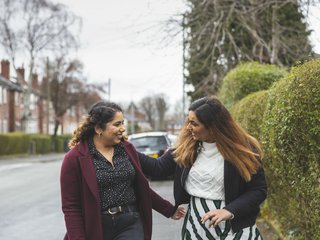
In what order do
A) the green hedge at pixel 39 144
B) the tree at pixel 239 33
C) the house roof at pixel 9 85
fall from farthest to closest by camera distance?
the house roof at pixel 9 85
the green hedge at pixel 39 144
the tree at pixel 239 33

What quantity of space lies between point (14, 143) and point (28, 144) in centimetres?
395

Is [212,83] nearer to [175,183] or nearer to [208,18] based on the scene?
[208,18]

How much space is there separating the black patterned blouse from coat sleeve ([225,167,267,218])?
674 millimetres

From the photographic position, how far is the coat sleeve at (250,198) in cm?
345

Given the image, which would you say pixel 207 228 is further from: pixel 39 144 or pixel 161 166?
pixel 39 144

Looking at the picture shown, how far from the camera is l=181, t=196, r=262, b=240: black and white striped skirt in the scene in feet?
11.5

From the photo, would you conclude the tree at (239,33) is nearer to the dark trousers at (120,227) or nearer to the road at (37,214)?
the road at (37,214)

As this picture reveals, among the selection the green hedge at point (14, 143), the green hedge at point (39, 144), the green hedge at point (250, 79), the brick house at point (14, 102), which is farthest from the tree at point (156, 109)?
the green hedge at point (250, 79)

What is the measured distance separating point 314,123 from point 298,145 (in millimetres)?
415

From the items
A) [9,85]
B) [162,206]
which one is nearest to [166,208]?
[162,206]

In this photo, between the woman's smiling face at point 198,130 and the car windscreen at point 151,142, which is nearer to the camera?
the woman's smiling face at point 198,130

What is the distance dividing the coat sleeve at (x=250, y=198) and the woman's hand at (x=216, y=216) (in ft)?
0.11

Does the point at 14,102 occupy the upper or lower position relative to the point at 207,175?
upper

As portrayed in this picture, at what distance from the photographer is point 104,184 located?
3596 millimetres
